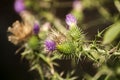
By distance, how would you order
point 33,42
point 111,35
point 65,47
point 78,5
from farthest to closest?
point 78,5
point 33,42
point 65,47
point 111,35

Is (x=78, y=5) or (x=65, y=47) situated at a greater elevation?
(x=78, y=5)

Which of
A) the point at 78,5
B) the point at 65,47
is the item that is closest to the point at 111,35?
the point at 65,47

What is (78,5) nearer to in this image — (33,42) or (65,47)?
(33,42)

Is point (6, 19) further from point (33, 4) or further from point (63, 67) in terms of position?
point (63, 67)

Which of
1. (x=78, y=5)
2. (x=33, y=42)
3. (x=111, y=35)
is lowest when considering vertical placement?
(x=111, y=35)

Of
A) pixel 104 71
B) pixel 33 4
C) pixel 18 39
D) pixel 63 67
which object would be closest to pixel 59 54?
pixel 104 71

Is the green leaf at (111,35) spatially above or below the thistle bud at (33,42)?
below

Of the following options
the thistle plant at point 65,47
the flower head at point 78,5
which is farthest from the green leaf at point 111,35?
the flower head at point 78,5

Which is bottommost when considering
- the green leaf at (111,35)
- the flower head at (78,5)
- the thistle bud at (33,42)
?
the green leaf at (111,35)

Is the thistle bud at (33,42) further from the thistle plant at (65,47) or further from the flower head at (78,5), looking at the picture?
the flower head at (78,5)

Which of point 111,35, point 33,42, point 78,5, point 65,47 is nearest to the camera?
point 111,35
